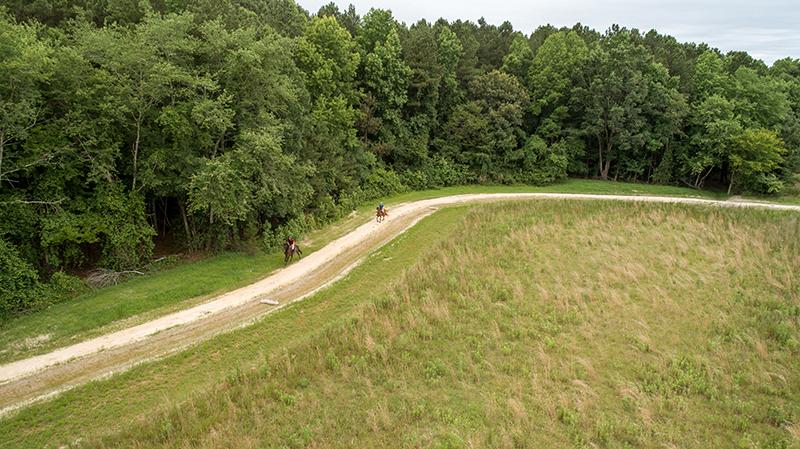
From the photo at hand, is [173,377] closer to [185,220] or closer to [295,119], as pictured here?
[185,220]

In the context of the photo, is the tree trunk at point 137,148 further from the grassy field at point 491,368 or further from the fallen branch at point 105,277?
the grassy field at point 491,368

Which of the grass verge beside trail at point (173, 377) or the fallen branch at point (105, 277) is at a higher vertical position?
the fallen branch at point (105, 277)

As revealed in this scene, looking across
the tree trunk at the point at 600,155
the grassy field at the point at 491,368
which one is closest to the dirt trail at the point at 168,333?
the grassy field at the point at 491,368

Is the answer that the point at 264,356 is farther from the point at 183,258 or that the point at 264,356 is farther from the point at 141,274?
the point at 183,258

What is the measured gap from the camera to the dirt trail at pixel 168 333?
1280cm

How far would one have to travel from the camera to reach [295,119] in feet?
97.5

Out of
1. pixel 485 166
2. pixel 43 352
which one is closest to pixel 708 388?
pixel 43 352

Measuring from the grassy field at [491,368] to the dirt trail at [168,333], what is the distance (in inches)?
36.9

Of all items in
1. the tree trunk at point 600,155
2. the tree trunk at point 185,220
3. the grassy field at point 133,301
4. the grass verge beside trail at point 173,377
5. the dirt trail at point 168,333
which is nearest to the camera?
the grass verge beside trail at point 173,377

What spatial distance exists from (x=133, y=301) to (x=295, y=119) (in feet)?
53.0

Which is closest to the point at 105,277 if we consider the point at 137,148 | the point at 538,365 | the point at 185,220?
the point at 185,220

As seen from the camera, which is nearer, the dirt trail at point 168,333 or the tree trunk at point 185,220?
the dirt trail at point 168,333

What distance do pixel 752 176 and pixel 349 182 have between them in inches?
1645

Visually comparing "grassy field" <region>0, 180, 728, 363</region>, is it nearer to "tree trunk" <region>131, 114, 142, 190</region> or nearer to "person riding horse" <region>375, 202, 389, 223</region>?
"person riding horse" <region>375, 202, 389, 223</region>
